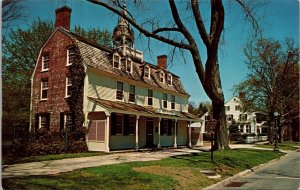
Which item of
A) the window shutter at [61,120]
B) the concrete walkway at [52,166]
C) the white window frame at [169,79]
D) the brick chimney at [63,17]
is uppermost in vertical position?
the brick chimney at [63,17]

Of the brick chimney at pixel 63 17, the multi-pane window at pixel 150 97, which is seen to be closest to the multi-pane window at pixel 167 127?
the multi-pane window at pixel 150 97

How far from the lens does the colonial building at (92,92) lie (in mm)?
20031

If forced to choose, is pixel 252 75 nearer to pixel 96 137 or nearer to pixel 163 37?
pixel 96 137

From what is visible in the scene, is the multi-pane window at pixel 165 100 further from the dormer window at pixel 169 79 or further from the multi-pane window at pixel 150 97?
the multi-pane window at pixel 150 97

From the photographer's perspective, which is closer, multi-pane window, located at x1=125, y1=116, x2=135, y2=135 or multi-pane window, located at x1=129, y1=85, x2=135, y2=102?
multi-pane window, located at x1=125, y1=116, x2=135, y2=135

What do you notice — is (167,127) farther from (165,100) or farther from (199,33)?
(199,33)

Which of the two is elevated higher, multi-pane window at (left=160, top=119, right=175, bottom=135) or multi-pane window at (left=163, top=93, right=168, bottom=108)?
multi-pane window at (left=163, top=93, right=168, bottom=108)

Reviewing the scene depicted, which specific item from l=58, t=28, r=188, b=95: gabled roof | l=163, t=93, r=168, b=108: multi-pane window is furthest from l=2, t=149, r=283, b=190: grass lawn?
l=163, t=93, r=168, b=108: multi-pane window

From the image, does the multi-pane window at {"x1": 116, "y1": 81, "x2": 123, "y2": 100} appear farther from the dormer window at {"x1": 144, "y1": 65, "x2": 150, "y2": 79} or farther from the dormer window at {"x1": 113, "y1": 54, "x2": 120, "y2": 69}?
the dormer window at {"x1": 144, "y1": 65, "x2": 150, "y2": 79}

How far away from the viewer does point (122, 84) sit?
23266 mm

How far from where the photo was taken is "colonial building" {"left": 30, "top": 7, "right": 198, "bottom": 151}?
65.7ft

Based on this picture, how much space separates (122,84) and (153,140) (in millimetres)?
5249

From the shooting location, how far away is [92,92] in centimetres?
2048

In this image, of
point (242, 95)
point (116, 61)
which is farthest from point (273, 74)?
point (116, 61)
